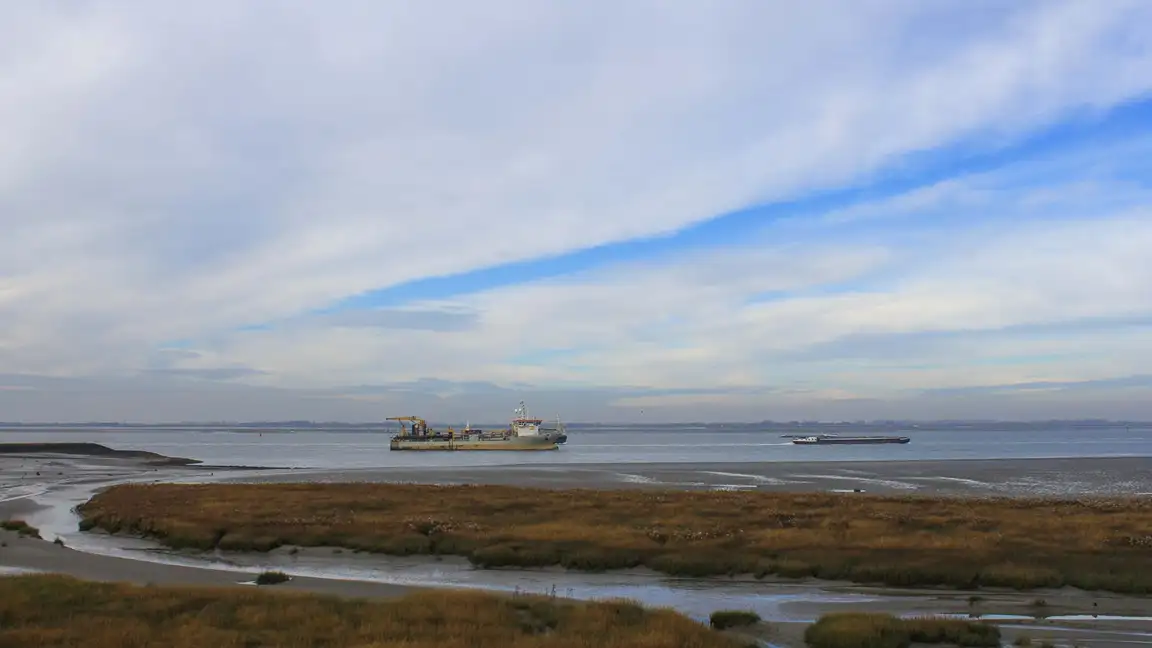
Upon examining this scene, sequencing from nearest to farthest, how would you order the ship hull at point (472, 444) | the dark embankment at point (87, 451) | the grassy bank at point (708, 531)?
the grassy bank at point (708, 531) → the dark embankment at point (87, 451) → the ship hull at point (472, 444)

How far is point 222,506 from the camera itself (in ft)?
132

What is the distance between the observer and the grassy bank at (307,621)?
1459cm

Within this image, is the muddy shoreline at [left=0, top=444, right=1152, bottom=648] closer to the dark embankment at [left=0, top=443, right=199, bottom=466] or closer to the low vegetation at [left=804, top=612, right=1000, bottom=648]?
the low vegetation at [left=804, top=612, right=1000, bottom=648]

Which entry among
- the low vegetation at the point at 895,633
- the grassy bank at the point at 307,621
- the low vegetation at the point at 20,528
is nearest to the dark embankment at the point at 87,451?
the low vegetation at the point at 20,528

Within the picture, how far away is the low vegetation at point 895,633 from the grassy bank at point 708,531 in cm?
675

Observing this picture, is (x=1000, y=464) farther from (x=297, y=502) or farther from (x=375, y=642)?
(x=375, y=642)

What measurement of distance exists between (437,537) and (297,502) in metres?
14.8

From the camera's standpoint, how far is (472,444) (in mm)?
140625

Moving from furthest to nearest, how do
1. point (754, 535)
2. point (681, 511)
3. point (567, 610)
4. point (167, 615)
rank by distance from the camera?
1. point (681, 511)
2. point (754, 535)
3. point (567, 610)
4. point (167, 615)

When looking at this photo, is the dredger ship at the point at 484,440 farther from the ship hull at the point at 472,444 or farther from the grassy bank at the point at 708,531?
the grassy bank at the point at 708,531

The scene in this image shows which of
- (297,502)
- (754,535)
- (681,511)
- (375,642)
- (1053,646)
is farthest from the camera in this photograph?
(297,502)

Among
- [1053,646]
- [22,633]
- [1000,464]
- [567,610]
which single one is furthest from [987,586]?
[1000,464]

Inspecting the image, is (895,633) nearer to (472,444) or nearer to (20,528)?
(20,528)

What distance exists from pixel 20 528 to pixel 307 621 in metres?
25.1
